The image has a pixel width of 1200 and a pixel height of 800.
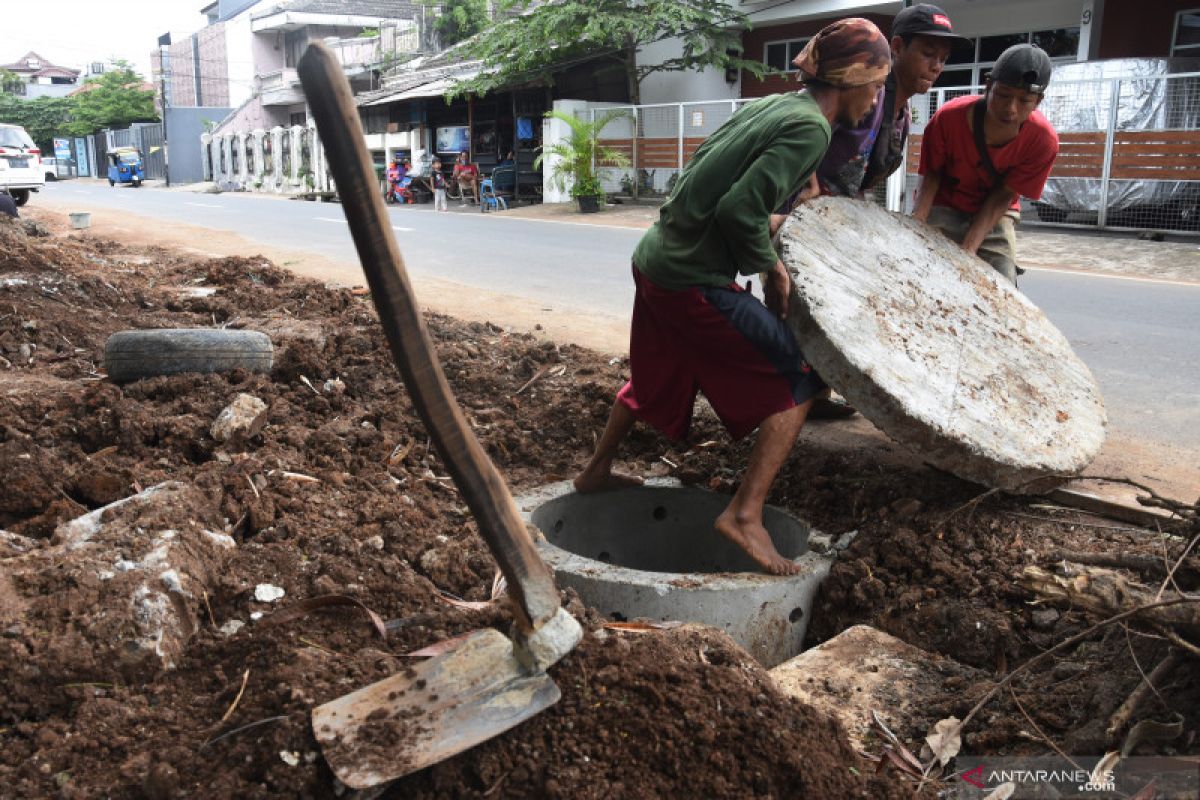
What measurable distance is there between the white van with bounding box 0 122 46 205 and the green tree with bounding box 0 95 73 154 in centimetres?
3746

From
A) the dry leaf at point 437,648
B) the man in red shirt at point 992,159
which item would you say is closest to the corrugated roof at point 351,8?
the man in red shirt at point 992,159

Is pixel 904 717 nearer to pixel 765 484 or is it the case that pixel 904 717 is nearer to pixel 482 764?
pixel 765 484

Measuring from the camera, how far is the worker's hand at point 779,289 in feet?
10.5

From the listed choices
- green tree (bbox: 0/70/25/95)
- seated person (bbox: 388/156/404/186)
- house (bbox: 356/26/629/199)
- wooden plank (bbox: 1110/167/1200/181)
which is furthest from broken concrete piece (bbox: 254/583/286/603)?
green tree (bbox: 0/70/25/95)

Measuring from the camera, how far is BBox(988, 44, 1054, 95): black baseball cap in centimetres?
371

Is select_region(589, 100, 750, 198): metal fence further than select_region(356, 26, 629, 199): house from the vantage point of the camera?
No

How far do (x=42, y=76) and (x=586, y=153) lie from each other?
253 feet

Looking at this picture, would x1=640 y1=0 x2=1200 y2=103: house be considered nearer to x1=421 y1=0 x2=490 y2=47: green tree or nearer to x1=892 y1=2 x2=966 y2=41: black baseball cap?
x1=421 y1=0 x2=490 y2=47: green tree

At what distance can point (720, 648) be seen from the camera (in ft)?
7.77

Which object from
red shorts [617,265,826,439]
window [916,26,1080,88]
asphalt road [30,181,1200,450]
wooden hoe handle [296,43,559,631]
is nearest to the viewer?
wooden hoe handle [296,43,559,631]

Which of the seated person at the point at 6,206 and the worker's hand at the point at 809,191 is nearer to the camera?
the worker's hand at the point at 809,191

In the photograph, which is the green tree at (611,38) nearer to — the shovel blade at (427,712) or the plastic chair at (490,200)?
the plastic chair at (490,200)

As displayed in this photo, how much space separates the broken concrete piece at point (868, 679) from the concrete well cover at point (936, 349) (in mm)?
688

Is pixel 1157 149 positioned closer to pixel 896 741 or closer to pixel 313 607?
pixel 896 741
